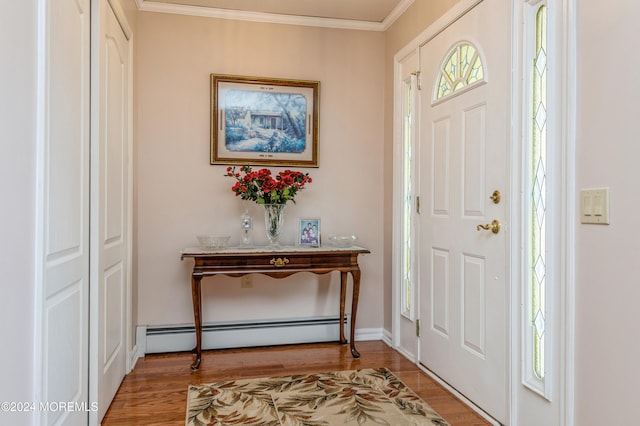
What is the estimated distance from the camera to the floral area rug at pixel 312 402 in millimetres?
2129

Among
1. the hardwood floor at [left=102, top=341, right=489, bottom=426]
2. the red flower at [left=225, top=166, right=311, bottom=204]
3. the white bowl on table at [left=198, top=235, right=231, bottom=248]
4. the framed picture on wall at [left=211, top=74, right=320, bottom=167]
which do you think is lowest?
the hardwood floor at [left=102, top=341, right=489, bottom=426]

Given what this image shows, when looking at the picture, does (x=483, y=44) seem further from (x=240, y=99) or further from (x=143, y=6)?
(x=143, y=6)

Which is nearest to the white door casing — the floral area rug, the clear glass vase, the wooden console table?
the floral area rug

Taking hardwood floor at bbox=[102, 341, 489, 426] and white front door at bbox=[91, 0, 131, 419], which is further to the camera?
hardwood floor at bbox=[102, 341, 489, 426]

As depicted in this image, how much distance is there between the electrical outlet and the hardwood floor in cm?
48

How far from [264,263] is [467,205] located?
136 centimetres

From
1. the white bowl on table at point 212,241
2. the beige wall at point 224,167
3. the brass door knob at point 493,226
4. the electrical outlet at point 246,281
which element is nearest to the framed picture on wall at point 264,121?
the beige wall at point 224,167

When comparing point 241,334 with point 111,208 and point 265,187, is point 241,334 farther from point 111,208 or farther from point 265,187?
point 111,208

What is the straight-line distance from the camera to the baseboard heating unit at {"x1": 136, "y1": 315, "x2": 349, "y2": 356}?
10.3ft

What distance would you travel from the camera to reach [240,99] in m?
3.26

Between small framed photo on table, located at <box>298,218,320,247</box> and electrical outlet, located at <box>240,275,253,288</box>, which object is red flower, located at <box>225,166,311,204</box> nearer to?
small framed photo on table, located at <box>298,218,320,247</box>

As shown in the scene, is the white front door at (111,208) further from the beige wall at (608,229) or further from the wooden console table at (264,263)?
the beige wall at (608,229)

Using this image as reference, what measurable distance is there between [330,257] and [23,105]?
2089 mm

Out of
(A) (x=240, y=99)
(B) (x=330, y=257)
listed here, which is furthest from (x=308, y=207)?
(A) (x=240, y=99)
